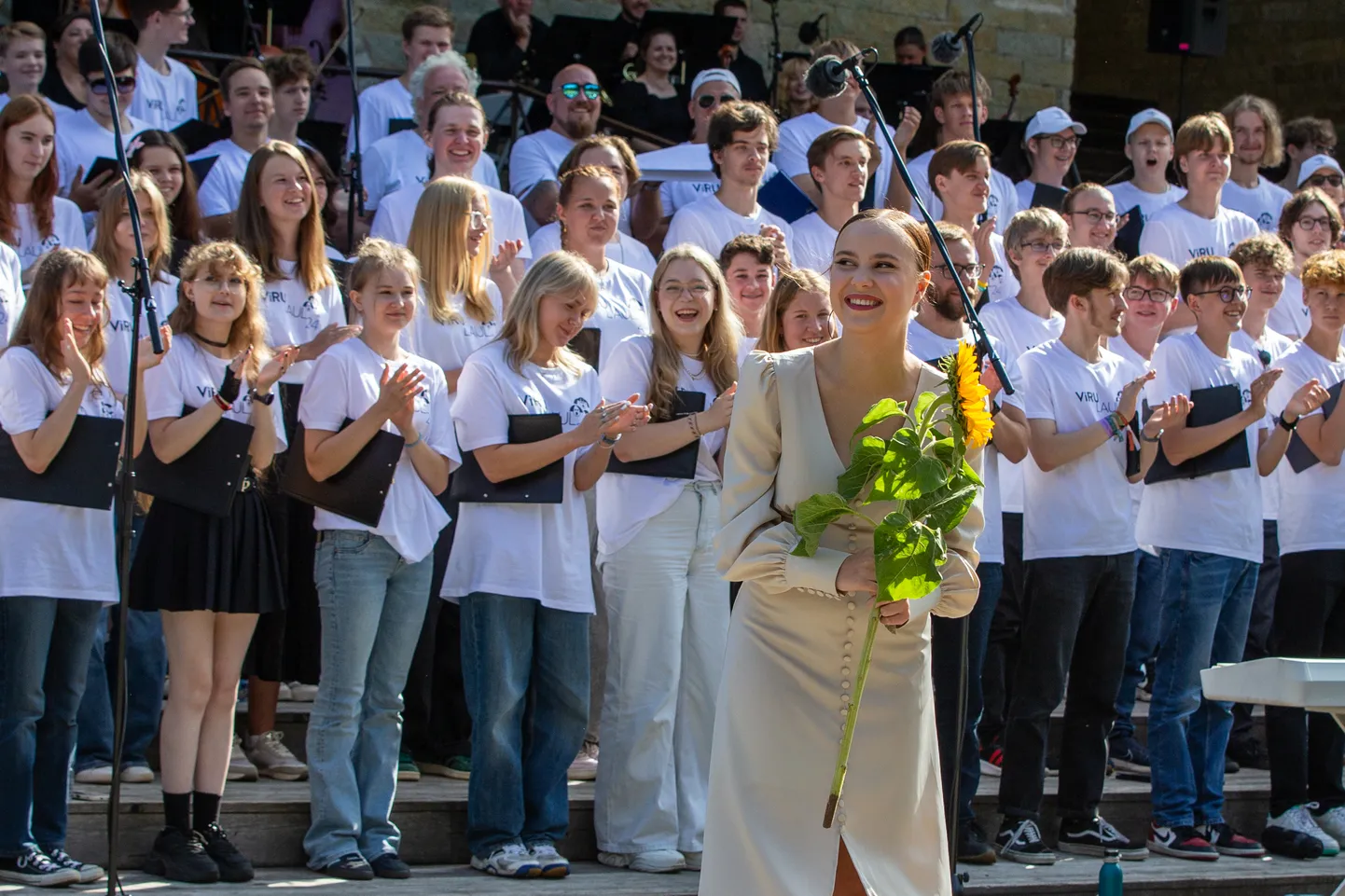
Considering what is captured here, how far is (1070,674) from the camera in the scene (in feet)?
21.2

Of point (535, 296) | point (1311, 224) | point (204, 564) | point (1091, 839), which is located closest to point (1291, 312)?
point (1311, 224)

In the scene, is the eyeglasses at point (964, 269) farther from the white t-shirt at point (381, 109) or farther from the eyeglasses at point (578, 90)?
the white t-shirt at point (381, 109)

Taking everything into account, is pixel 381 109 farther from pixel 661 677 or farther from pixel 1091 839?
pixel 1091 839

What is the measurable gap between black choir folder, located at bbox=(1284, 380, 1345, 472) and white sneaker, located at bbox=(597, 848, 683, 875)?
10.3ft

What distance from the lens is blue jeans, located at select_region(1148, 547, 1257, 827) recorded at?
6578 millimetres

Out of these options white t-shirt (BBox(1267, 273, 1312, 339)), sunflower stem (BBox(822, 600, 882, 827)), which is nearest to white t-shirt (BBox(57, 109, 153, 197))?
sunflower stem (BBox(822, 600, 882, 827))

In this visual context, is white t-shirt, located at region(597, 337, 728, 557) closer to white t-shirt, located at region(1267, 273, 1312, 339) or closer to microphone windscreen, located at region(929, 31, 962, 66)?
microphone windscreen, located at region(929, 31, 962, 66)

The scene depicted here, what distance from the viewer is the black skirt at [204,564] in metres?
5.32

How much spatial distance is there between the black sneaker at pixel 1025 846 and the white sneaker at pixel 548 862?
5.52ft

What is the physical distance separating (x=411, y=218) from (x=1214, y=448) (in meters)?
3.37

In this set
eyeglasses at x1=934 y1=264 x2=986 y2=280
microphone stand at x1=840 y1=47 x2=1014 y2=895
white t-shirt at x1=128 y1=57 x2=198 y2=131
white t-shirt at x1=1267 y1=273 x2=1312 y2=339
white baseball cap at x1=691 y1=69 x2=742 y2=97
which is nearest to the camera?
microphone stand at x1=840 y1=47 x2=1014 y2=895

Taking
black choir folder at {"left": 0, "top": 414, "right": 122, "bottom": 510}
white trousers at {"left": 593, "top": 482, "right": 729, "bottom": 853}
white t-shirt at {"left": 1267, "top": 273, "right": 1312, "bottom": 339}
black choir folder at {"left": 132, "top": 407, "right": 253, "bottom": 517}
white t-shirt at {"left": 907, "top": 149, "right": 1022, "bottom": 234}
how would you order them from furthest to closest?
white t-shirt at {"left": 907, "top": 149, "right": 1022, "bottom": 234} < white t-shirt at {"left": 1267, "top": 273, "right": 1312, "bottom": 339} < white trousers at {"left": 593, "top": 482, "right": 729, "bottom": 853} < black choir folder at {"left": 132, "top": 407, "right": 253, "bottom": 517} < black choir folder at {"left": 0, "top": 414, "right": 122, "bottom": 510}

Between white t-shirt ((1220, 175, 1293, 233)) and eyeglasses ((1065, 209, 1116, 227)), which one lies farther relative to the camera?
white t-shirt ((1220, 175, 1293, 233))

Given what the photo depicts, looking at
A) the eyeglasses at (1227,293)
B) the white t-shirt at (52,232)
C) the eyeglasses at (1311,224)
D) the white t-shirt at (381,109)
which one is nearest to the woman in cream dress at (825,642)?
the eyeglasses at (1227,293)
